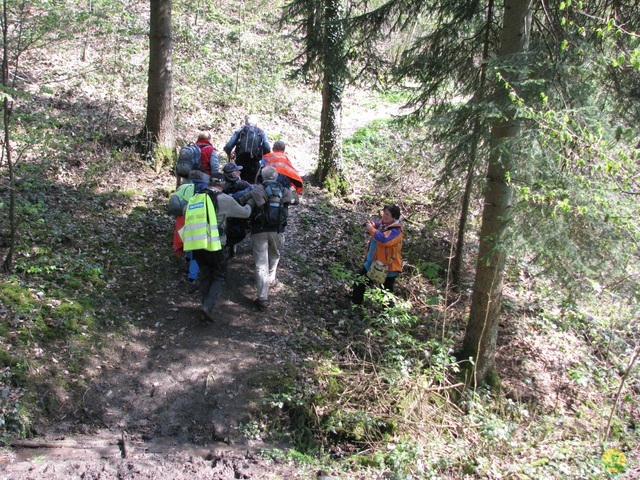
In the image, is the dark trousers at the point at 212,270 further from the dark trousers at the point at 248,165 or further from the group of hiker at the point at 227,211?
the dark trousers at the point at 248,165

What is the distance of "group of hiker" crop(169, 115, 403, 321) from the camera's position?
279 inches

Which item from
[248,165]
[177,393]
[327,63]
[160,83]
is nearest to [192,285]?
[177,393]

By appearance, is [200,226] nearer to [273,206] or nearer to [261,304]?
[273,206]

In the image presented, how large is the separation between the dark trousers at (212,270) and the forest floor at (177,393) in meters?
0.39

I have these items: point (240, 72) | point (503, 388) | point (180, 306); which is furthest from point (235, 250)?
point (240, 72)

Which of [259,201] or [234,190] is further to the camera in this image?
→ [234,190]

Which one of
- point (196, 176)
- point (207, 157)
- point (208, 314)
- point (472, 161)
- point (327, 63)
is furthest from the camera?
point (327, 63)

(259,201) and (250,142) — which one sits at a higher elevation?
(250,142)

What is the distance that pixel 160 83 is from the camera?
10633 mm

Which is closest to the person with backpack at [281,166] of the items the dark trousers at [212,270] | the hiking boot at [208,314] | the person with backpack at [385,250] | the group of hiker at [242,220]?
the group of hiker at [242,220]

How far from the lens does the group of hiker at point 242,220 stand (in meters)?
7.09

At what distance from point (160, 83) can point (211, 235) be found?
17.5ft

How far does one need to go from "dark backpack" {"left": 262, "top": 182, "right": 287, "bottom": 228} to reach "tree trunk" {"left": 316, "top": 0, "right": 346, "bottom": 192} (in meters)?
3.81

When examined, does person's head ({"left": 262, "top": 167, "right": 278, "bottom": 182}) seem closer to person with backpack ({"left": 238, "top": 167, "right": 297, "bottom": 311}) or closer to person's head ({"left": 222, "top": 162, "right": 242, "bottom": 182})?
person with backpack ({"left": 238, "top": 167, "right": 297, "bottom": 311})
